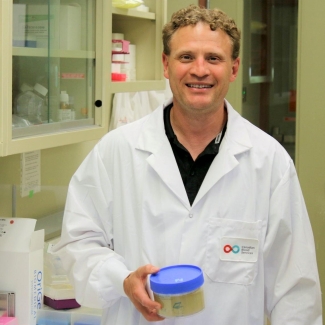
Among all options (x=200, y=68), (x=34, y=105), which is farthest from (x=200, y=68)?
(x=34, y=105)

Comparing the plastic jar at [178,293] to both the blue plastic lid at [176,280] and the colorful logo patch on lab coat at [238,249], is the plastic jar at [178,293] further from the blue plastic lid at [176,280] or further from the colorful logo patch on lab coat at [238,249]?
the colorful logo patch on lab coat at [238,249]

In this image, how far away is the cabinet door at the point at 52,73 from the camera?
5.29ft

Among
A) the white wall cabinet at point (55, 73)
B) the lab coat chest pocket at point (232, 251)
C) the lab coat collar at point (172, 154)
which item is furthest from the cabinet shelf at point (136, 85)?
the lab coat chest pocket at point (232, 251)

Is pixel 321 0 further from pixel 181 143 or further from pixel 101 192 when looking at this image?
pixel 101 192

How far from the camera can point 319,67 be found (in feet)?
8.23

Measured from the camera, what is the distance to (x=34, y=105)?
1.81 metres

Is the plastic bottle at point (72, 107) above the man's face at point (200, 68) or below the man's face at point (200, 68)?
below

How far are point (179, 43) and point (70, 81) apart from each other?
2.07 ft

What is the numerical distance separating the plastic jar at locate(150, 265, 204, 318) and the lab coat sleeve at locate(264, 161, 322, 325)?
274 millimetres

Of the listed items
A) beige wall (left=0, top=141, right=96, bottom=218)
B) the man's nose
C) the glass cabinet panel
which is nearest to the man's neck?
the man's nose

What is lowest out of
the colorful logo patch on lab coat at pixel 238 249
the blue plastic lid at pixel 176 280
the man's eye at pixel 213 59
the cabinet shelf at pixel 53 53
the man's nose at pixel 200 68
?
the blue plastic lid at pixel 176 280

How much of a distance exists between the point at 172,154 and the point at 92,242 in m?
0.29

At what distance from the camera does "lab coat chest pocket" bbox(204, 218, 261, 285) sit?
1445 millimetres

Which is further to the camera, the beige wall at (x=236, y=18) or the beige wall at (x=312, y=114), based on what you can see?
the beige wall at (x=236, y=18)
